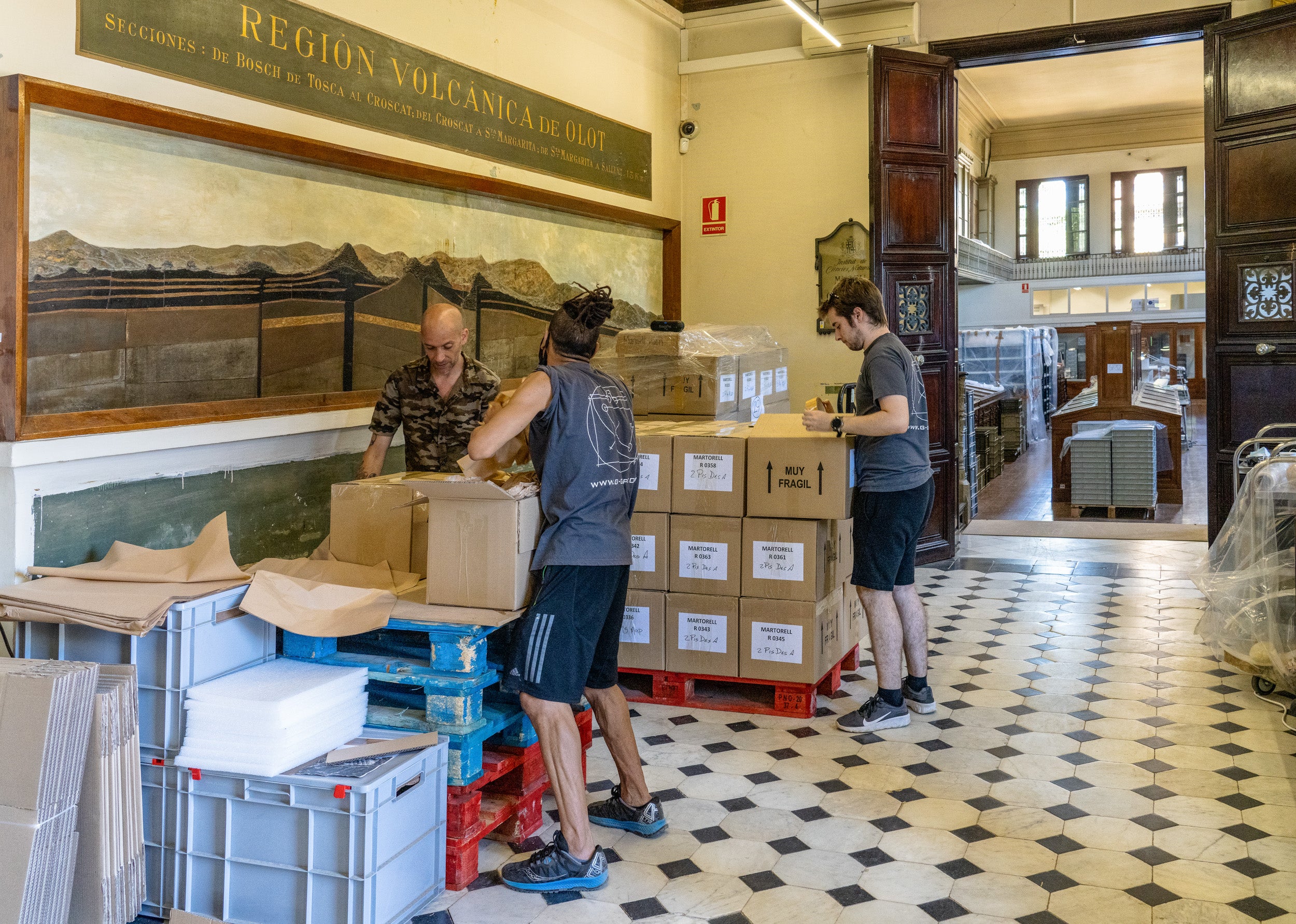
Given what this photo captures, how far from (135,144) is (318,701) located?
2.19m

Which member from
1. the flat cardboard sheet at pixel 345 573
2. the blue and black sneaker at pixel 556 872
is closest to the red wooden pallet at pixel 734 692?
the flat cardboard sheet at pixel 345 573

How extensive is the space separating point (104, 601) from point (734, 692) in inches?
105

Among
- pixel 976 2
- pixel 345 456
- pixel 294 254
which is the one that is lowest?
pixel 345 456

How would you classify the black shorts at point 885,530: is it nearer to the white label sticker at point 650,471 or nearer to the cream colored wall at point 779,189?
the white label sticker at point 650,471

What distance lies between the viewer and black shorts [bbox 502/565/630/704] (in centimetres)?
280

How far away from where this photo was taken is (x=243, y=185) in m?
4.16

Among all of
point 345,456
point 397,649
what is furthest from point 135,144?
point 397,649

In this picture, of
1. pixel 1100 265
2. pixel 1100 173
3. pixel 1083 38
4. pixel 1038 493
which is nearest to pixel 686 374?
pixel 1083 38

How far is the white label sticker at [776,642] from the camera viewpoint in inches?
168

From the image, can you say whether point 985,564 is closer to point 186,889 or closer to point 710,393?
point 710,393

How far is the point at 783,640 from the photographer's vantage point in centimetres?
427

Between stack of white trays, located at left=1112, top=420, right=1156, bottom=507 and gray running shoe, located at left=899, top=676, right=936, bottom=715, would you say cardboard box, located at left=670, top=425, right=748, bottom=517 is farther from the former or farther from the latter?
stack of white trays, located at left=1112, top=420, right=1156, bottom=507

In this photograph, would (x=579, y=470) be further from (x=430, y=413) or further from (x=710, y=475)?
(x=430, y=413)

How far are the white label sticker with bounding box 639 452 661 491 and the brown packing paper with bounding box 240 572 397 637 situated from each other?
1556mm
